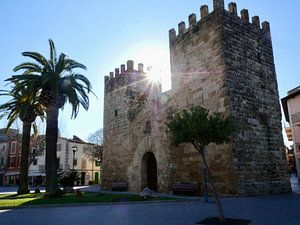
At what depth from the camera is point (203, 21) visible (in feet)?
50.0

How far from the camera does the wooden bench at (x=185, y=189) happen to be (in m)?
13.9

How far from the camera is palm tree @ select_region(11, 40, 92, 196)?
14.7 m

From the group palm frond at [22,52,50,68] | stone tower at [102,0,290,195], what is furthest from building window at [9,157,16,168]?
palm frond at [22,52,50,68]

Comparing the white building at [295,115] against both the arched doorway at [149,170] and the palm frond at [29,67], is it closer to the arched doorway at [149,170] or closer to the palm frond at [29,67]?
the arched doorway at [149,170]

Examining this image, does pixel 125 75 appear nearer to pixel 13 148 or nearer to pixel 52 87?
pixel 52 87

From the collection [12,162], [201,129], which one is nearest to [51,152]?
[201,129]

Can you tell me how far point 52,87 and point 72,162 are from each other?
32772 mm

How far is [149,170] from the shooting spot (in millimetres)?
18234

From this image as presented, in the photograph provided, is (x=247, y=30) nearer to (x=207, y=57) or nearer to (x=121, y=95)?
(x=207, y=57)

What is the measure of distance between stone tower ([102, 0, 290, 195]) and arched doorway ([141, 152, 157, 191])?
0.21 ft

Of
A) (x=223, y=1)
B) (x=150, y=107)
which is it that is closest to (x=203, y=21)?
(x=223, y=1)

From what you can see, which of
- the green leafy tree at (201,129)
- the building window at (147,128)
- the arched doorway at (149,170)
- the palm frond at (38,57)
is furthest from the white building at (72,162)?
the green leafy tree at (201,129)

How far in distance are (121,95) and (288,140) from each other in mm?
38478

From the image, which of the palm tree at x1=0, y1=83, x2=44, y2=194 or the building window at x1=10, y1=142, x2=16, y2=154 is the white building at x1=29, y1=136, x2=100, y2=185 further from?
the palm tree at x1=0, y1=83, x2=44, y2=194
